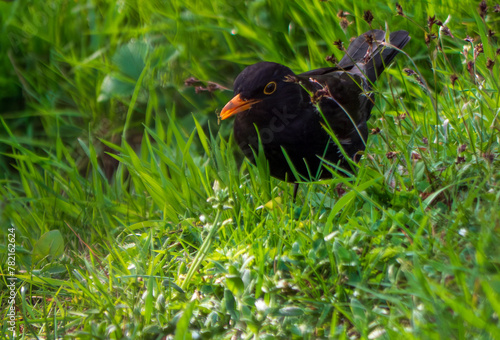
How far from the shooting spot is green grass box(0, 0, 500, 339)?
1.99m

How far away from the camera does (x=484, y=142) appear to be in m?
2.62

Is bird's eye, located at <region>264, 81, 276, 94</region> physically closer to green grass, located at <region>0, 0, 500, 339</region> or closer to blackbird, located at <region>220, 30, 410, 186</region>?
blackbird, located at <region>220, 30, 410, 186</region>

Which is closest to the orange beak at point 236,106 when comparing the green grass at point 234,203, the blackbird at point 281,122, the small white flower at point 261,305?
the blackbird at point 281,122

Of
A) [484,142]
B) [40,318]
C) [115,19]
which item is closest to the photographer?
[40,318]

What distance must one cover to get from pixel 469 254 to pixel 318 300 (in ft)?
1.89

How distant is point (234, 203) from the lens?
2.86 m

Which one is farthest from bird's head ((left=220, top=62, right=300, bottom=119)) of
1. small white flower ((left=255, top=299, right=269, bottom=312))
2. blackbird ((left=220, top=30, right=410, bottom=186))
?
small white flower ((left=255, top=299, right=269, bottom=312))

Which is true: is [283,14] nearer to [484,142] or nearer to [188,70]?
[188,70]

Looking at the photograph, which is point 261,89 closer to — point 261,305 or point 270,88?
point 270,88

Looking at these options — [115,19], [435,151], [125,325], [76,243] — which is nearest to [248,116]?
[435,151]

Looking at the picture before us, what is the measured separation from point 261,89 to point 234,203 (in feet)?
2.46

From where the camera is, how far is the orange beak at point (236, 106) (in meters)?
3.10

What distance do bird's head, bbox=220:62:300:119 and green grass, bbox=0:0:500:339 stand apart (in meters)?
0.24

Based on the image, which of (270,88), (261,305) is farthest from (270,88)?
(261,305)
